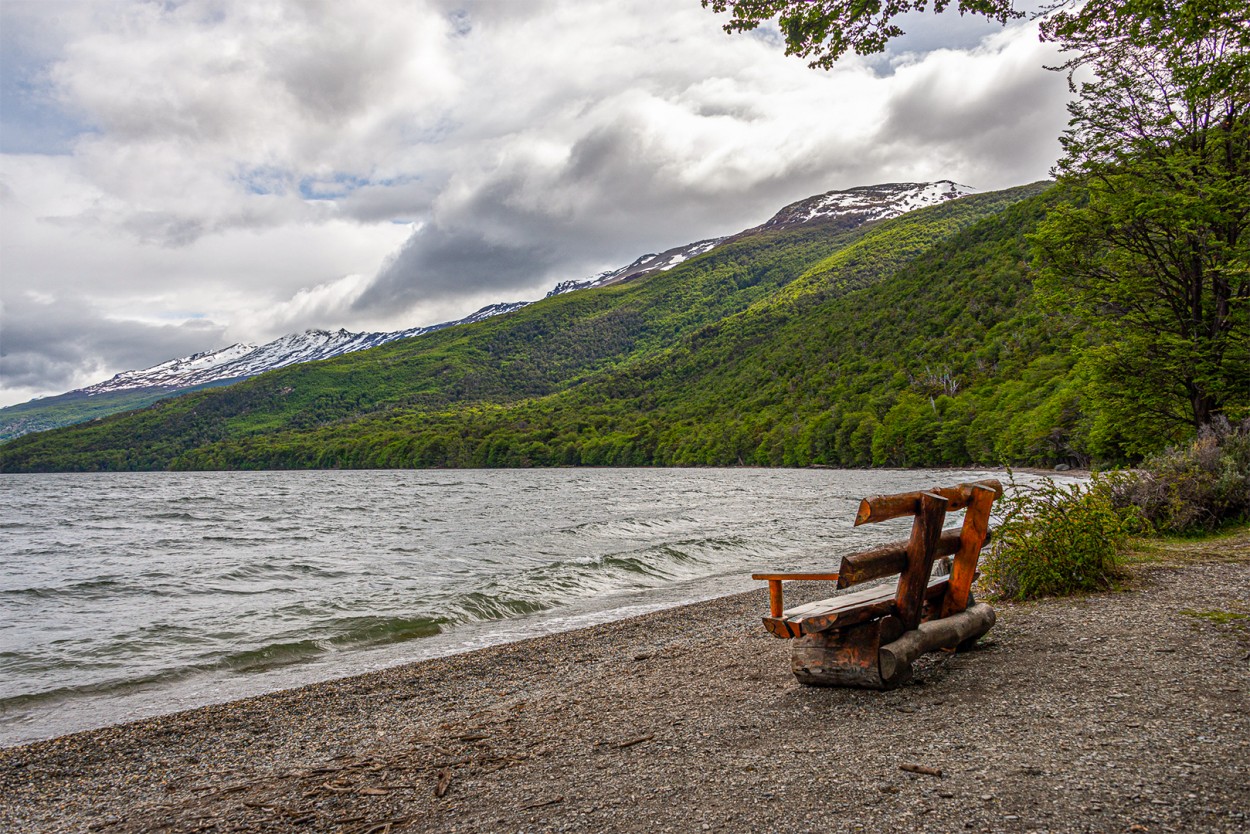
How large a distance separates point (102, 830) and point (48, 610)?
16794 mm

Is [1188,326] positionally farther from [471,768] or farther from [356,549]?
[356,549]

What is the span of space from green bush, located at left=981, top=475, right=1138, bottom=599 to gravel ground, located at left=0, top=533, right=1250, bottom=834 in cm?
60

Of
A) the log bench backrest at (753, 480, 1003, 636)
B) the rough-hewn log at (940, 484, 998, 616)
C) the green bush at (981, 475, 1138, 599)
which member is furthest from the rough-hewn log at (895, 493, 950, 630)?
the green bush at (981, 475, 1138, 599)

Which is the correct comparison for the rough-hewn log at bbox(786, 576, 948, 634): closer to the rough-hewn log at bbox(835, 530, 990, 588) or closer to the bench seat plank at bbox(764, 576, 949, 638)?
the bench seat plank at bbox(764, 576, 949, 638)

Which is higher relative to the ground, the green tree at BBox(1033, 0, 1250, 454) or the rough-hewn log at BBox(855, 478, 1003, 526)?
the green tree at BBox(1033, 0, 1250, 454)

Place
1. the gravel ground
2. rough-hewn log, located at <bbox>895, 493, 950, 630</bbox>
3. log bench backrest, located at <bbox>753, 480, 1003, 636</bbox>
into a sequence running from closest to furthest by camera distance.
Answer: the gravel ground, log bench backrest, located at <bbox>753, 480, 1003, 636</bbox>, rough-hewn log, located at <bbox>895, 493, 950, 630</bbox>

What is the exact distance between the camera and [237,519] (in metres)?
48.5

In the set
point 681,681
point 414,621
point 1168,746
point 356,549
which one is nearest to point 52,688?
point 414,621

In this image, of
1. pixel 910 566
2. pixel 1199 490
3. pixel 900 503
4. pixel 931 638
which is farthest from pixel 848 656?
pixel 1199 490

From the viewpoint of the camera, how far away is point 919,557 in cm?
731

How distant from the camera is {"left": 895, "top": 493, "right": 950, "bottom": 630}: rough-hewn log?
7293mm

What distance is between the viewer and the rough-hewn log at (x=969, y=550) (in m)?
8.13

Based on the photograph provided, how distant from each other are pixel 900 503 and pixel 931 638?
5.22 feet

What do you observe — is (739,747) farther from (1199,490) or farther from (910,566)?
(1199,490)
